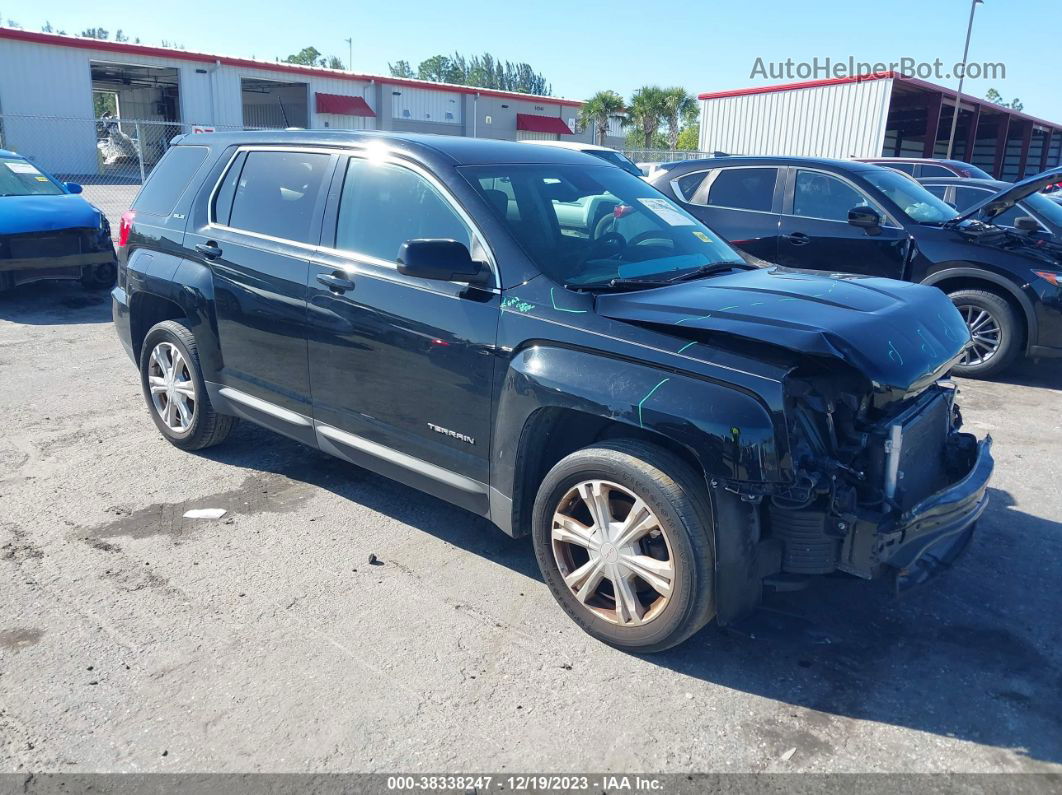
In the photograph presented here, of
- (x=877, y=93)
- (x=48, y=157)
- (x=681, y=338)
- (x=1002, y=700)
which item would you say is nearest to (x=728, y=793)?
(x=1002, y=700)

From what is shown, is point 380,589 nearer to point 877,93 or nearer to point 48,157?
point 877,93

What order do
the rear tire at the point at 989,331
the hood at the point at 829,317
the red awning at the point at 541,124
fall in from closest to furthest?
the hood at the point at 829,317 < the rear tire at the point at 989,331 < the red awning at the point at 541,124

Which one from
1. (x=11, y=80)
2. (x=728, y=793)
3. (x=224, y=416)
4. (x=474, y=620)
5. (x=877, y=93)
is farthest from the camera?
(x=11, y=80)

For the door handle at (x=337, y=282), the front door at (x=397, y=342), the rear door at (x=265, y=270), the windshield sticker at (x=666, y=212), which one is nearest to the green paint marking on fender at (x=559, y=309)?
the front door at (x=397, y=342)

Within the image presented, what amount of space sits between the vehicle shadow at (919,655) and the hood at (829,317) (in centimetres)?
94

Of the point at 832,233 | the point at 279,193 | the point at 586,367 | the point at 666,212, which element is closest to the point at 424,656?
the point at 586,367

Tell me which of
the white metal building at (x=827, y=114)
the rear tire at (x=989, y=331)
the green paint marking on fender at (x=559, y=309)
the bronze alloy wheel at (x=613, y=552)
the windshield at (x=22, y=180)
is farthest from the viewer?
the white metal building at (x=827, y=114)

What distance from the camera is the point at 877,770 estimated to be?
2.74 metres

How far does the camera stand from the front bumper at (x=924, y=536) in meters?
2.97

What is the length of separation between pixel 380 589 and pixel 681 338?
1813 millimetres

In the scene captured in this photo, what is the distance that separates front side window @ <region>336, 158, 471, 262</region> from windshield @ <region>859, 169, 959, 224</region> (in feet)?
18.0

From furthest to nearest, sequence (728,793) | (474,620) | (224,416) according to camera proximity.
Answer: (224,416), (474,620), (728,793)

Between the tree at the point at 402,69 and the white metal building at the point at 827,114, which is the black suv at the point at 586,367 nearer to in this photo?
the white metal building at the point at 827,114

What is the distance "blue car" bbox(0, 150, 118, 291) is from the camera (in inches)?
370
